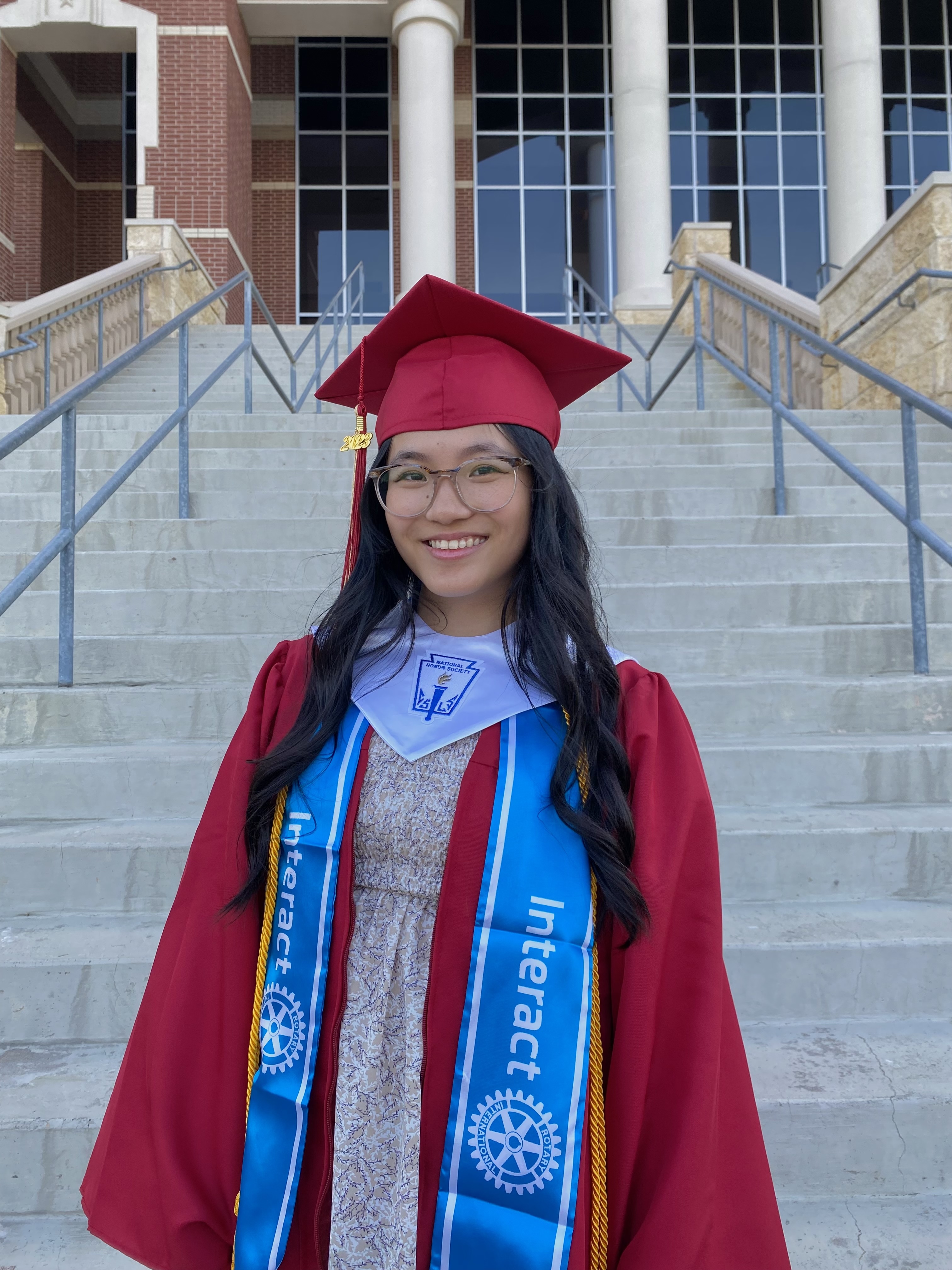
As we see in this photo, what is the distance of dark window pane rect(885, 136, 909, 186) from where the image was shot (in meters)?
18.5

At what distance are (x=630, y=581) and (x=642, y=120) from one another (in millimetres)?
12645

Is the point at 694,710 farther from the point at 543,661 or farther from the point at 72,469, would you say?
the point at 72,469

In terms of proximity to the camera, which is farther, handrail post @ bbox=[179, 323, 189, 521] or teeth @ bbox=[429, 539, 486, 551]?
handrail post @ bbox=[179, 323, 189, 521]

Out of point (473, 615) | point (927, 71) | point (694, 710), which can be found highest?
point (927, 71)

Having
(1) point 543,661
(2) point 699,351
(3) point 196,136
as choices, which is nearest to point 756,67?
(3) point 196,136

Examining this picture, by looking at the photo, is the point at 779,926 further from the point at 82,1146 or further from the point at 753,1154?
the point at 82,1146

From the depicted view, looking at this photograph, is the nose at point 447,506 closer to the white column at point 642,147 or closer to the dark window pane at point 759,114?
the white column at point 642,147

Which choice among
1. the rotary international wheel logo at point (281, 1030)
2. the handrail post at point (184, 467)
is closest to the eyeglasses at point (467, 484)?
the rotary international wheel logo at point (281, 1030)

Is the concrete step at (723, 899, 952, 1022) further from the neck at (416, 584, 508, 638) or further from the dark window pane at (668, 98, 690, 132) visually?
the dark window pane at (668, 98, 690, 132)

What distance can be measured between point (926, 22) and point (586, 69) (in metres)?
6.23

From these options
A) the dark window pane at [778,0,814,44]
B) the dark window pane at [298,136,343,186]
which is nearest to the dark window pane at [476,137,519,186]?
the dark window pane at [298,136,343,186]

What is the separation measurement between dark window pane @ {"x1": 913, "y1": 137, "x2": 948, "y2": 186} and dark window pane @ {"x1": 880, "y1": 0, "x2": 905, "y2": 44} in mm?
1790

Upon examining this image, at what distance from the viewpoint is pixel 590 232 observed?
1847cm

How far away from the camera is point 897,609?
416cm
